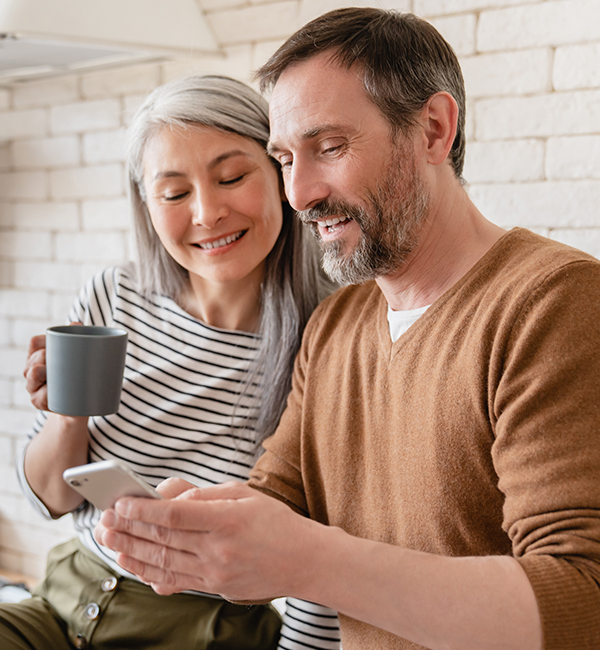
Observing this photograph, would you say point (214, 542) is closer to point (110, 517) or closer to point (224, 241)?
Result: point (110, 517)

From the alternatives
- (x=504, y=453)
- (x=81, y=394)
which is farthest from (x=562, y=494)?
(x=81, y=394)

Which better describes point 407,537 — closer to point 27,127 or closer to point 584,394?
point 584,394

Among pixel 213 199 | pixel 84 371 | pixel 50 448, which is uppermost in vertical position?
pixel 213 199

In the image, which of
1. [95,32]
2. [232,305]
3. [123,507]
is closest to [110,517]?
[123,507]

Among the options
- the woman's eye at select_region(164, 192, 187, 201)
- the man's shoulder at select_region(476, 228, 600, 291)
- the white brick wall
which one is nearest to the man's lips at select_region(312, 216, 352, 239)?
the man's shoulder at select_region(476, 228, 600, 291)

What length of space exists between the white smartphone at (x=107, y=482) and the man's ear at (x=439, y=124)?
617 millimetres

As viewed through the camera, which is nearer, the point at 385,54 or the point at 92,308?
the point at 385,54

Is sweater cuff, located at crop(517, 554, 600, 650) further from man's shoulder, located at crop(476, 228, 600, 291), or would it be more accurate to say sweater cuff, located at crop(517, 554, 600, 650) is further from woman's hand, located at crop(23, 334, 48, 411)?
woman's hand, located at crop(23, 334, 48, 411)

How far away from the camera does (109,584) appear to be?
1.29m

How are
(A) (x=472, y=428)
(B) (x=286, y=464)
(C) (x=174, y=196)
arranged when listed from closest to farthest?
(A) (x=472, y=428) → (B) (x=286, y=464) → (C) (x=174, y=196)

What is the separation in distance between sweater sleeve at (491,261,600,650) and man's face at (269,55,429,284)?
0.24 meters

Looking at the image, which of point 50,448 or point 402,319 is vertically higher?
point 402,319

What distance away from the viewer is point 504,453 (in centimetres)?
Answer: 83

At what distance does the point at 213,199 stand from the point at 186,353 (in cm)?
33
